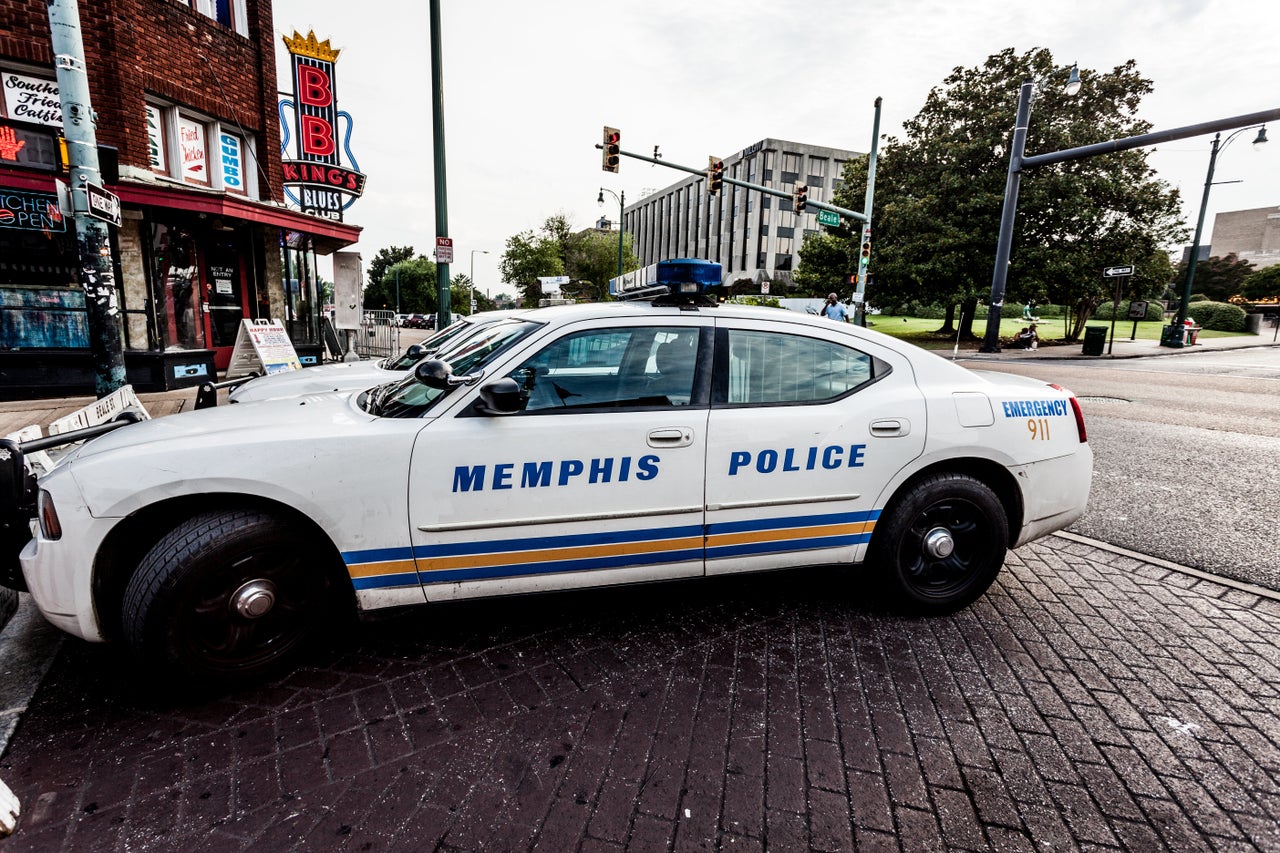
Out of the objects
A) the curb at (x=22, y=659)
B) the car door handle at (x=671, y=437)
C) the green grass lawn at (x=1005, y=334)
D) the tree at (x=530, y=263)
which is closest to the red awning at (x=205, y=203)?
the curb at (x=22, y=659)

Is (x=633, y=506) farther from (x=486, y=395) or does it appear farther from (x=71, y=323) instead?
(x=71, y=323)

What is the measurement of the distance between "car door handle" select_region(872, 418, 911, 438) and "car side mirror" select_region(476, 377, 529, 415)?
5.68 ft

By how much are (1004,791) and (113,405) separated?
16.4ft

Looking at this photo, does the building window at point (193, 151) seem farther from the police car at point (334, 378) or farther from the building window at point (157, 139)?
the police car at point (334, 378)

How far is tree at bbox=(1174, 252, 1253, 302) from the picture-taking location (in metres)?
59.9

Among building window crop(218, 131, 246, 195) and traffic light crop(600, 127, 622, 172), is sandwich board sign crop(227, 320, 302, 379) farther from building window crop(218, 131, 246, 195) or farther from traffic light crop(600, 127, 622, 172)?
traffic light crop(600, 127, 622, 172)

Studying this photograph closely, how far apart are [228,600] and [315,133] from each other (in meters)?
14.2

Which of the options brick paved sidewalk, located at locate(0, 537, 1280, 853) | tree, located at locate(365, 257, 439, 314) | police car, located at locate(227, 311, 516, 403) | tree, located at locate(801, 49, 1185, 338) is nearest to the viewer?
brick paved sidewalk, located at locate(0, 537, 1280, 853)

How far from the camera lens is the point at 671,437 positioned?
9.42ft

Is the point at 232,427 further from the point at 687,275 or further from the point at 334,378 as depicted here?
the point at 334,378

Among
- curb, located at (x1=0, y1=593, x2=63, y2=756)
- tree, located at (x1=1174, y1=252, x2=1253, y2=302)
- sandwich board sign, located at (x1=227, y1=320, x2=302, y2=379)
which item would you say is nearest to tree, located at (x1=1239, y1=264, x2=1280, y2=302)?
tree, located at (x1=1174, y1=252, x2=1253, y2=302)

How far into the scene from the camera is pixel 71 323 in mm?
10266

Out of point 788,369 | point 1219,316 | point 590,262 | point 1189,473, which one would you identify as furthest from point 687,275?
point 590,262

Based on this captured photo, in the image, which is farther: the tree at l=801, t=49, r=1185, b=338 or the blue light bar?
the tree at l=801, t=49, r=1185, b=338
